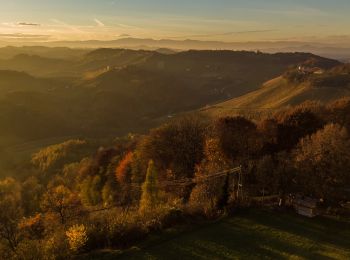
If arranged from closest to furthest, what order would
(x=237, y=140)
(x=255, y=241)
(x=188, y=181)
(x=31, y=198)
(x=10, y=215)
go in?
1. (x=255, y=241)
2. (x=188, y=181)
3. (x=237, y=140)
4. (x=10, y=215)
5. (x=31, y=198)

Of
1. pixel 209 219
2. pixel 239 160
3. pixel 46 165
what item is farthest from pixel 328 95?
pixel 209 219

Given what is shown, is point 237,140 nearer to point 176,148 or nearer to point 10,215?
point 176,148

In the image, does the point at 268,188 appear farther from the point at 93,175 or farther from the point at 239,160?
the point at 93,175

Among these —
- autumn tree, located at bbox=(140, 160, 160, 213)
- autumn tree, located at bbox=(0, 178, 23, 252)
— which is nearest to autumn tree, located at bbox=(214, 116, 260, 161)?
autumn tree, located at bbox=(140, 160, 160, 213)

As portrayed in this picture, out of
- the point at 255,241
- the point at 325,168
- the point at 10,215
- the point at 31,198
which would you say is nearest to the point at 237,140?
the point at 325,168

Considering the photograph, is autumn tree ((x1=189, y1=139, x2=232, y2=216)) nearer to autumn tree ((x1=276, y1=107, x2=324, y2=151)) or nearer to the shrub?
autumn tree ((x1=276, y1=107, x2=324, y2=151))

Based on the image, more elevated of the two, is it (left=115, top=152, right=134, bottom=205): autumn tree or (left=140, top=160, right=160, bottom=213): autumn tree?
(left=140, top=160, right=160, bottom=213): autumn tree

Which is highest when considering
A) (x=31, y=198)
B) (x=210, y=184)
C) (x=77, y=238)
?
(x=210, y=184)
